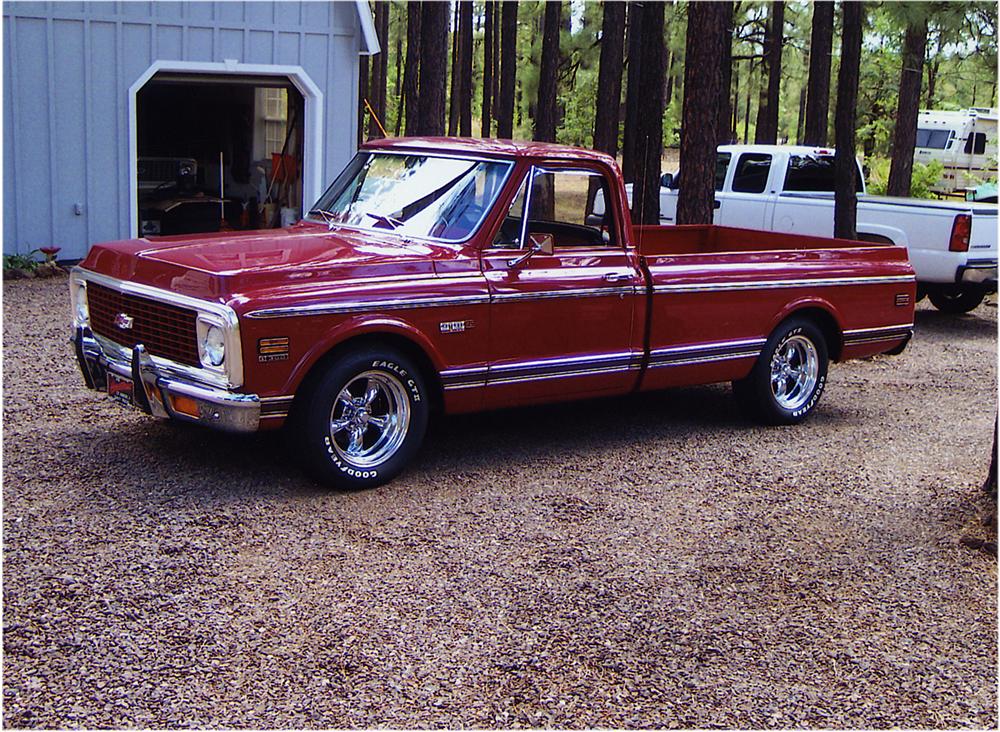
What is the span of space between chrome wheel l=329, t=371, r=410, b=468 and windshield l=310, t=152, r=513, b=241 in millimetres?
1047

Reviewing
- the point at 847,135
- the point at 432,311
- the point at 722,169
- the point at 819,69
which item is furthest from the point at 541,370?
the point at 819,69

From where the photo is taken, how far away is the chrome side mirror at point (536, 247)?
278 inches

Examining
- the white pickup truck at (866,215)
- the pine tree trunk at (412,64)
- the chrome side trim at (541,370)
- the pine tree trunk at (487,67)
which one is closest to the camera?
the chrome side trim at (541,370)

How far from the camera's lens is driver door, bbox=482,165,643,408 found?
23.0 feet

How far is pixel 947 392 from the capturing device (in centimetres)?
1021

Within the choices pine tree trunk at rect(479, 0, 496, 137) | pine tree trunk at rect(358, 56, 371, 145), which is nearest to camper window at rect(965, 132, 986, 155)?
pine tree trunk at rect(479, 0, 496, 137)

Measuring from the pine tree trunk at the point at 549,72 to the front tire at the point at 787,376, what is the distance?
1528 centimetres

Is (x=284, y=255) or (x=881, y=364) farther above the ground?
(x=284, y=255)

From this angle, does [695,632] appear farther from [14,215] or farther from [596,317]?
[14,215]

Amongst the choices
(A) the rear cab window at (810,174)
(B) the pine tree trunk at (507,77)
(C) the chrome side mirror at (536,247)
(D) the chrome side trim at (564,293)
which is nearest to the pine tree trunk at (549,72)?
(B) the pine tree trunk at (507,77)

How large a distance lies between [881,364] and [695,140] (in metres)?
3.00

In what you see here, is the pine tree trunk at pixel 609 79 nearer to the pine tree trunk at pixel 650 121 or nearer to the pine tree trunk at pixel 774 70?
the pine tree trunk at pixel 774 70

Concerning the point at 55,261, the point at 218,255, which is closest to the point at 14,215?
the point at 55,261

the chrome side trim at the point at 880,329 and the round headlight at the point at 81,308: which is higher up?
the round headlight at the point at 81,308
